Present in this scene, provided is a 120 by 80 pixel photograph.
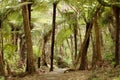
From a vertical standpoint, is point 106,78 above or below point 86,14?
below

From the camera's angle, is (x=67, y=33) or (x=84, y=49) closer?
(x=84, y=49)

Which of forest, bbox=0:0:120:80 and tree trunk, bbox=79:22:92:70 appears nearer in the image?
forest, bbox=0:0:120:80

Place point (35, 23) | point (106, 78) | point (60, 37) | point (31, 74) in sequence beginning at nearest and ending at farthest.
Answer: point (106, 78) < point (31, 74) < point (60, 37) < point (35, 23)

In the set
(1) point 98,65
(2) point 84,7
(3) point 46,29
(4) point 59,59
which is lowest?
(4) point 59,59

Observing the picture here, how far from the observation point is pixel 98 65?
38.6 feet

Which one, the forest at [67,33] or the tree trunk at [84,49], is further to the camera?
the tree trunk at [84,49]

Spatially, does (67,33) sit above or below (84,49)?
above

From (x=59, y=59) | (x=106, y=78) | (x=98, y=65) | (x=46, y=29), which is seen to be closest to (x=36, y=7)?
(x=46, y=29)

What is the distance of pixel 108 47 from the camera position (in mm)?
16656

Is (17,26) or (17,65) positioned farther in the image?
(17,26)

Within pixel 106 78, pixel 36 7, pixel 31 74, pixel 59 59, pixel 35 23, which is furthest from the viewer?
pixel 59 59

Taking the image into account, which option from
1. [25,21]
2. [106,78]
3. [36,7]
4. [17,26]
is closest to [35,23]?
[17,26]

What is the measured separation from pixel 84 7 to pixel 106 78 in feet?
16.5

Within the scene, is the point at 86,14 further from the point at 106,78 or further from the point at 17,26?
the point at 17,26
